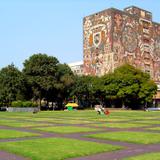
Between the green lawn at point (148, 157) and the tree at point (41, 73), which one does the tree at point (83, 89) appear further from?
the green lawn at point (148, 157)

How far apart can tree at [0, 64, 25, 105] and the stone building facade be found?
1328 inches

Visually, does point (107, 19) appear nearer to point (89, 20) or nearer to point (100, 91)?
point (89, 20)

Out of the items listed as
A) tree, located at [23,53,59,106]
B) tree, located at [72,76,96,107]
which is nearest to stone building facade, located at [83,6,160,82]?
tree, located at [72,76,96,107]

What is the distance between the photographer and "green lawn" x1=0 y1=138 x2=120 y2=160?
13.0 metres

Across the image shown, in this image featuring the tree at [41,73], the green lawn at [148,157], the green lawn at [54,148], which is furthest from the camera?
the tree at [41,73]

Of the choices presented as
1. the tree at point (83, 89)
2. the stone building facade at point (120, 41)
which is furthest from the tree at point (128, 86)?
the stone building facade at point (120, 41)

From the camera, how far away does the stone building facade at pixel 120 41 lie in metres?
106

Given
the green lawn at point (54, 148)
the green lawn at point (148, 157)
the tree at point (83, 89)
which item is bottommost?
the green lawn at point (148, 157)

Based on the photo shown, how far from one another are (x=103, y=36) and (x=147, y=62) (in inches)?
815

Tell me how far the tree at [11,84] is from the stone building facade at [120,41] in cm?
3374

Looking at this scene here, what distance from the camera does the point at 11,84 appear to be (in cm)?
8362

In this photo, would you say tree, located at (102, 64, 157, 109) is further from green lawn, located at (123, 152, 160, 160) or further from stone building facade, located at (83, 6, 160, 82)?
green lawn, located at (123, 152, 160, 160)

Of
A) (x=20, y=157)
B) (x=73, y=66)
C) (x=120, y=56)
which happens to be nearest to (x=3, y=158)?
(x=20, y=157)

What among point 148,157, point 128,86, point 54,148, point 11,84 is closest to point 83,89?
point 128,86
